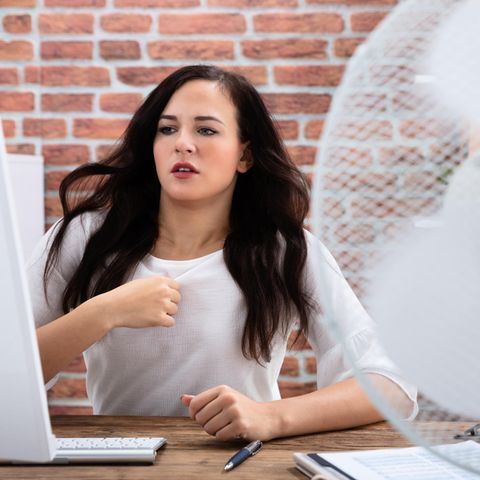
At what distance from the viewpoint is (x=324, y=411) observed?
1.08 meters

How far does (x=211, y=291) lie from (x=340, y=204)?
853mm

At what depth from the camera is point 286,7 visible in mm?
2297

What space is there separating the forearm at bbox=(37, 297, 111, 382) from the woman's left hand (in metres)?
0.30

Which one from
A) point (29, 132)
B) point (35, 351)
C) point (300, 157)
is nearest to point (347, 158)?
point (35, 351)

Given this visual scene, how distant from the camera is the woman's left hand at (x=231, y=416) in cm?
98

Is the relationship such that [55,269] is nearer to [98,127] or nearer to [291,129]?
[98,127]

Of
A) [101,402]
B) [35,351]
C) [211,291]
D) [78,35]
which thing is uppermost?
[78,35]

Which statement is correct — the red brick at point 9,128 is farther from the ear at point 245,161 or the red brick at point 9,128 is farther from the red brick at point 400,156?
the red brick at point 400,156

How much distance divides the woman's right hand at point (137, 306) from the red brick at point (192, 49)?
1.23 m

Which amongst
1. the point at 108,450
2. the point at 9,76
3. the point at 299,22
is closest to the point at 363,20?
the point at 299,22

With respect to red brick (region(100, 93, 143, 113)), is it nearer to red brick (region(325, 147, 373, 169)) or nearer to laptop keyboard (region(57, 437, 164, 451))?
laptop keyboard (region(57, 437, 164, 451))

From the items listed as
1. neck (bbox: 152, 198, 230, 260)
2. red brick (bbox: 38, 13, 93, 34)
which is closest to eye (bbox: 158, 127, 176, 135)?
neck (bbox: 152, 198, 230, 260)

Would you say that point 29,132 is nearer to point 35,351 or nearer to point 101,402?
point 101,402

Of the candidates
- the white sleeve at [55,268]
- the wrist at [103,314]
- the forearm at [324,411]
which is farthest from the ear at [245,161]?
the forearm at [324,411]
